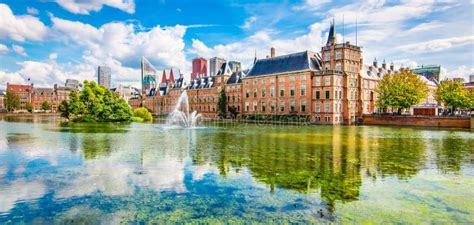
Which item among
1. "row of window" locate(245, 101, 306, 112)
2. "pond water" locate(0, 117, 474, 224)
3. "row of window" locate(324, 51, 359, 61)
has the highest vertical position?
"row of window" locate(324, 51, 359, 61)

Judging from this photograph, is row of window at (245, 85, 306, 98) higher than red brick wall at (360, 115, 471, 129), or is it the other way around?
row of window at (245, 85, 306, 98)

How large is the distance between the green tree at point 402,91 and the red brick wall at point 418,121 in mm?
2786

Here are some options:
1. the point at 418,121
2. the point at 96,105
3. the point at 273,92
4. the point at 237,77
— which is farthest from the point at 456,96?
the point at 96,105

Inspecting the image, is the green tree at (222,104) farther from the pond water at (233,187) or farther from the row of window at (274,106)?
the pond water at (233,187)

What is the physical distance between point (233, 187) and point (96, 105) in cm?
5607

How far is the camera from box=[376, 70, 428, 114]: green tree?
53.8 m

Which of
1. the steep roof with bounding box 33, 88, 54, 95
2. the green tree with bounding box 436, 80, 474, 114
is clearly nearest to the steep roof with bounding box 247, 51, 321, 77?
the green tree with bounding box 436, 80, 474, 114

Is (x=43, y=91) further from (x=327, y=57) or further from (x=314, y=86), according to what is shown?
(x=327, y=57)

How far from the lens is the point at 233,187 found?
11.9m

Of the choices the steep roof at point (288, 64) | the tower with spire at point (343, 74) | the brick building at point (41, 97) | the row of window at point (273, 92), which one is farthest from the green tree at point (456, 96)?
the brick building at point (41, 97)

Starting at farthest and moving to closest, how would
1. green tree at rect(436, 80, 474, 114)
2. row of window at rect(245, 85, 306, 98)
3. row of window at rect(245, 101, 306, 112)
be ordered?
row of window at rect(245, 101, 306, 112) < row of window at rect(245, 85, 306, 98) < green tree at rect(436, 80, 474, 114)

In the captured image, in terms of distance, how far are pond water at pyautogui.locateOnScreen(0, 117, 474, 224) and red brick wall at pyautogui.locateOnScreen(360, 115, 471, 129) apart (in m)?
33.6

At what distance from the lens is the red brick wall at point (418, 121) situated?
155 ft

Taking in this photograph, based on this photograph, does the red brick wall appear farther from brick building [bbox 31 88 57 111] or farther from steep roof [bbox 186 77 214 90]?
brick building [bbox 31 88 57 111]
